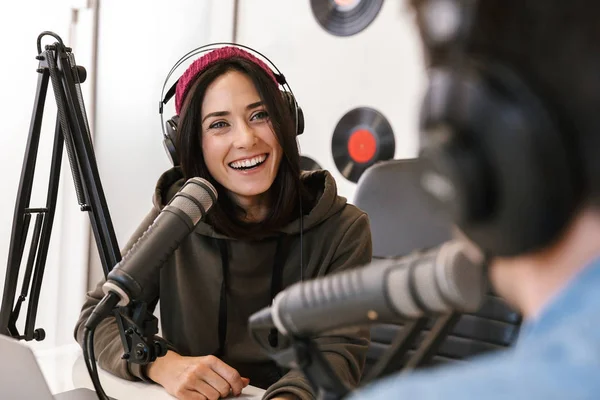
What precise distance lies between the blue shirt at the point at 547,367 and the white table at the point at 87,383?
0.81m

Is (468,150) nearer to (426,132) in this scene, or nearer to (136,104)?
(426,132)

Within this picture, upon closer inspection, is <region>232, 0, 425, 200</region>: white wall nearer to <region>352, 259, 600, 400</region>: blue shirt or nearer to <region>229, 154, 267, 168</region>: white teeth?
<region>229, 154, 267, 168</region>: white teeth

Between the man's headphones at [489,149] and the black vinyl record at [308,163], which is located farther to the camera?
the black vinyl record at [308,163]

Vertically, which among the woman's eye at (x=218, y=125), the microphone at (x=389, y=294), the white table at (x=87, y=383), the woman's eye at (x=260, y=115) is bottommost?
the white table at (x=87, y=383)

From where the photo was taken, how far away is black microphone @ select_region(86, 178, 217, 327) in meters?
0.77

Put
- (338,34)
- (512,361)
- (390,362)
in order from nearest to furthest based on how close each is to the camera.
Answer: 1. (512,361)
2. (390,362)
3. (338,34)

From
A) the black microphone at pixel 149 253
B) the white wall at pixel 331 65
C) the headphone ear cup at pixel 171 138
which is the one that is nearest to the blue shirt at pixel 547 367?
the black microphone at pixel 149 253

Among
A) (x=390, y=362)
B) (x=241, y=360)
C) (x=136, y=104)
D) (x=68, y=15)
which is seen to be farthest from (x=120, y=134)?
(x=390, y=362)

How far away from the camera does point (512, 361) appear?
1.00 ft

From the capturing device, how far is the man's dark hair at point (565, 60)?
302 mm

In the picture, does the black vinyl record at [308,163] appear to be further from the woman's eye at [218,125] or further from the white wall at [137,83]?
the woman's eye at [218,125]

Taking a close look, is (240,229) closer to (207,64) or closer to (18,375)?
(207,64)

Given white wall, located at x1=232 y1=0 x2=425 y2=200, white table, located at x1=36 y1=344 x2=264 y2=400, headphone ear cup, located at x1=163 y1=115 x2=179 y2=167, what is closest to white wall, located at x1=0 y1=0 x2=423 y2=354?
white wall, located at x1=232 y1=0 x2=425 y2=200

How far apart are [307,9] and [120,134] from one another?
1.01 m
